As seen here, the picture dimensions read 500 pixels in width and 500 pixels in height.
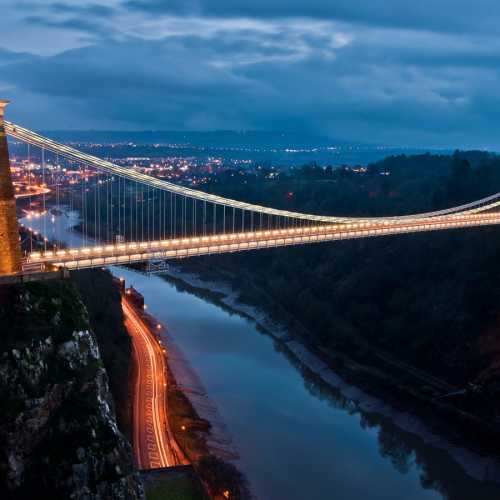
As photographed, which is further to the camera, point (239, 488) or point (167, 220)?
point (167, 220)

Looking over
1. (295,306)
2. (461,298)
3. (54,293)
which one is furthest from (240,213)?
(54,293)

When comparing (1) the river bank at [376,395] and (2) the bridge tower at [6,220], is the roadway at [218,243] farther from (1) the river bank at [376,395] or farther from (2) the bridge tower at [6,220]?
(1) the river bank at [376,395]

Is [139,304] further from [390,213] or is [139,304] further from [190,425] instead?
[390,213]

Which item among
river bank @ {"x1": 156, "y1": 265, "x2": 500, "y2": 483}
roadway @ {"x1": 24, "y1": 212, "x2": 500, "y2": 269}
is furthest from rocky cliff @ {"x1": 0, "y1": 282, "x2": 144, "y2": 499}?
river bank @ {"x1": 156, "y1": 265, "x2": 500, "y2": 483}

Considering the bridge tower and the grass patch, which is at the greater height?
the bridge tower

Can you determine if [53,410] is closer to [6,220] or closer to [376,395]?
[6,220]

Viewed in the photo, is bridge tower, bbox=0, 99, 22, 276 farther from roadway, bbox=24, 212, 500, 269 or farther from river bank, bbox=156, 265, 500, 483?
river bank, bbox=156, 265, 500, 483

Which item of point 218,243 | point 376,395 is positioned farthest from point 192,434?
point 376,395
